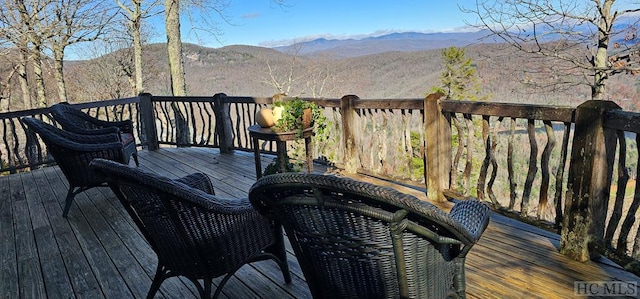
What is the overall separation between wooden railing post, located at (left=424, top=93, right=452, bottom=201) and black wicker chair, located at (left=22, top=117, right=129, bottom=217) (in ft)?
9.48

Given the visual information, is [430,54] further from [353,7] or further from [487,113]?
[487,113]

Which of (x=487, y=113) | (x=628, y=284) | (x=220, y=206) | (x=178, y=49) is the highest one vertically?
(x=178, y=49)

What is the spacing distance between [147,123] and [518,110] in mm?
5791

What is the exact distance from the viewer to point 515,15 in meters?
7.06

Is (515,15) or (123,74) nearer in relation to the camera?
(515,15)

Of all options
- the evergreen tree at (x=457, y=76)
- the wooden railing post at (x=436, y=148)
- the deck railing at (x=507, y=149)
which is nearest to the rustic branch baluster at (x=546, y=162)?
the deck railing at (x=507, y=149)

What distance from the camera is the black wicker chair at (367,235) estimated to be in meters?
1.10

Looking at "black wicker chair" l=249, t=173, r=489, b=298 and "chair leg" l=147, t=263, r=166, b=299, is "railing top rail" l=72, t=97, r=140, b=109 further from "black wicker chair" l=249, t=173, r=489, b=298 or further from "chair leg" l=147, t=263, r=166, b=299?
"black wicker chair" l=249, t=173, r=489, b=298

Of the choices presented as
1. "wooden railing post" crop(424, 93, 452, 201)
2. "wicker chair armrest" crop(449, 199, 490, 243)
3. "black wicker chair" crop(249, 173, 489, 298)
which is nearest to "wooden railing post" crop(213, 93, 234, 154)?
"wooden railing post" crop(424, 93, 452, 201)

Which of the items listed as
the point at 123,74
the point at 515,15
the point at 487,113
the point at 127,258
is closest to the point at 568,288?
the point at 487,113

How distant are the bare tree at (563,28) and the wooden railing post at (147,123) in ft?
19.8

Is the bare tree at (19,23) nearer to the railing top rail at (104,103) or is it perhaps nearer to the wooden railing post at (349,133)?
the railing top rail at (104,103)

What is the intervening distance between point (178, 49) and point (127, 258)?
672cm

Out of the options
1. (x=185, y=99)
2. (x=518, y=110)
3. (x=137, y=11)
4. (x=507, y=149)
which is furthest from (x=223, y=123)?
(x=137, y=11)
